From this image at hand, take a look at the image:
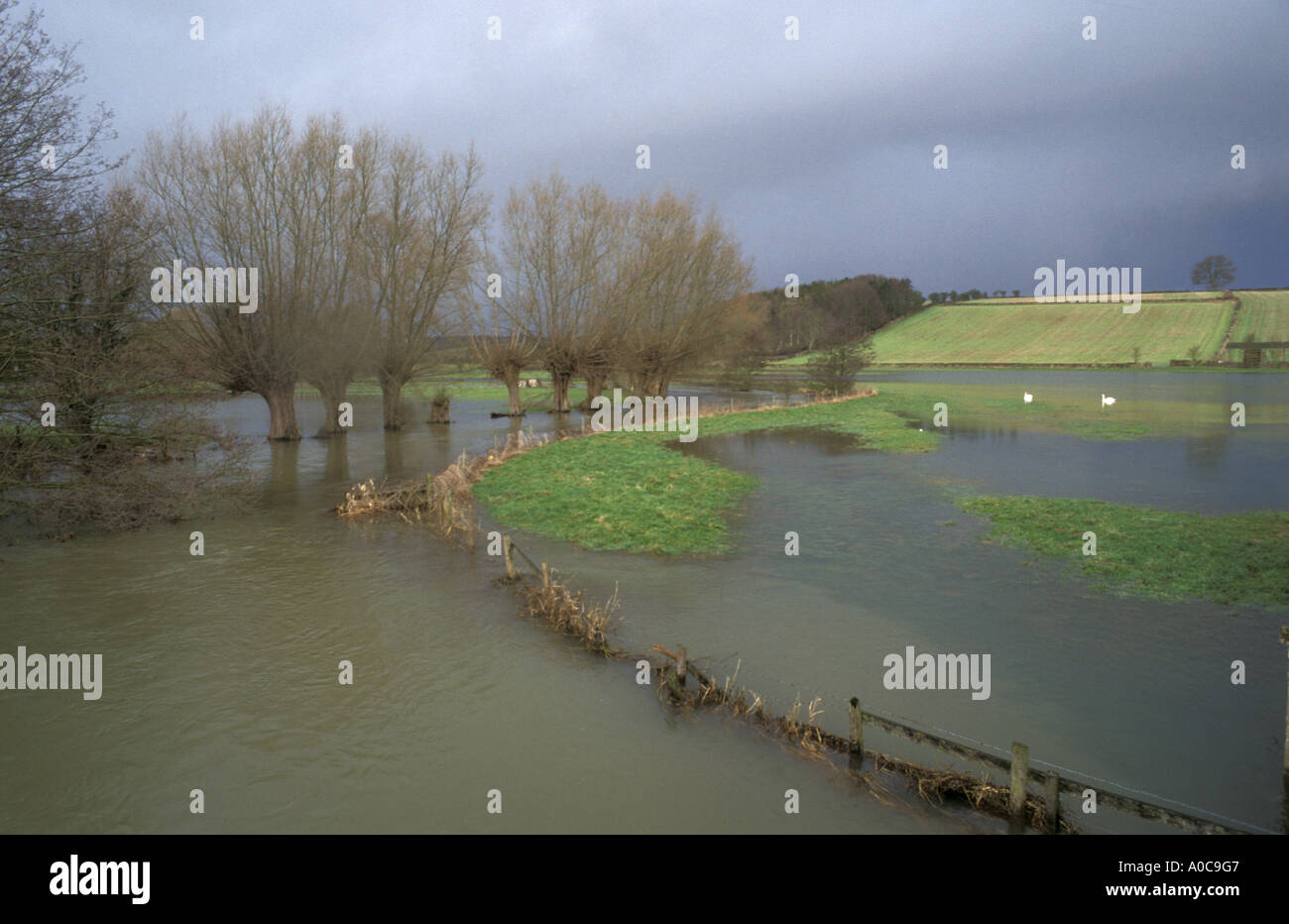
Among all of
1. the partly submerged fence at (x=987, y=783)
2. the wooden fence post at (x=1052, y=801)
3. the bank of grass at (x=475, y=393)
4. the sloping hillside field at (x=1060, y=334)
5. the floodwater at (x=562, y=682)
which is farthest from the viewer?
the sloping hillside field at (x=1060, y=334)

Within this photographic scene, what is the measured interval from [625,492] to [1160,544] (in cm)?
1282

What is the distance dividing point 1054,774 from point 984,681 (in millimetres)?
3498

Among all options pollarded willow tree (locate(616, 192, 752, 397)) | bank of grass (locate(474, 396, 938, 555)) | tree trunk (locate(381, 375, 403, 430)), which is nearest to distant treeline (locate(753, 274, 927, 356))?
pollarded willow tree (locate(616, 192, 752, 397))

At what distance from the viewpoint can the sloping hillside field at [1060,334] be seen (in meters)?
93.3

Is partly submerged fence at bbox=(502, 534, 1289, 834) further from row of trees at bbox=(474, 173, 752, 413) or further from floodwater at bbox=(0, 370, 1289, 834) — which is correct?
row of trees at bbox=(474, 173, 752, 413)

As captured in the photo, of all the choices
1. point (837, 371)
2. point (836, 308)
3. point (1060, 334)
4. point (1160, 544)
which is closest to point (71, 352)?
point (1160, 544)

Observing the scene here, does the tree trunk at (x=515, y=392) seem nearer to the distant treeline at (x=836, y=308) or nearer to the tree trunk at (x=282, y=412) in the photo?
the tree trunk at (x=282, y=412)

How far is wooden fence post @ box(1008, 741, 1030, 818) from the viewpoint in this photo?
21.4ft

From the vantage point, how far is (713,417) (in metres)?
45.9

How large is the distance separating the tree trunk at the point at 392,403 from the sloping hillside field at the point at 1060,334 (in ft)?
271

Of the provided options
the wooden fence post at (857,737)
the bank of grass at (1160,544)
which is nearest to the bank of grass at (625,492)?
the bank of grass at (1160,544)

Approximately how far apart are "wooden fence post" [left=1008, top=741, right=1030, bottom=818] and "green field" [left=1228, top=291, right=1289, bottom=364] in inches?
3983
